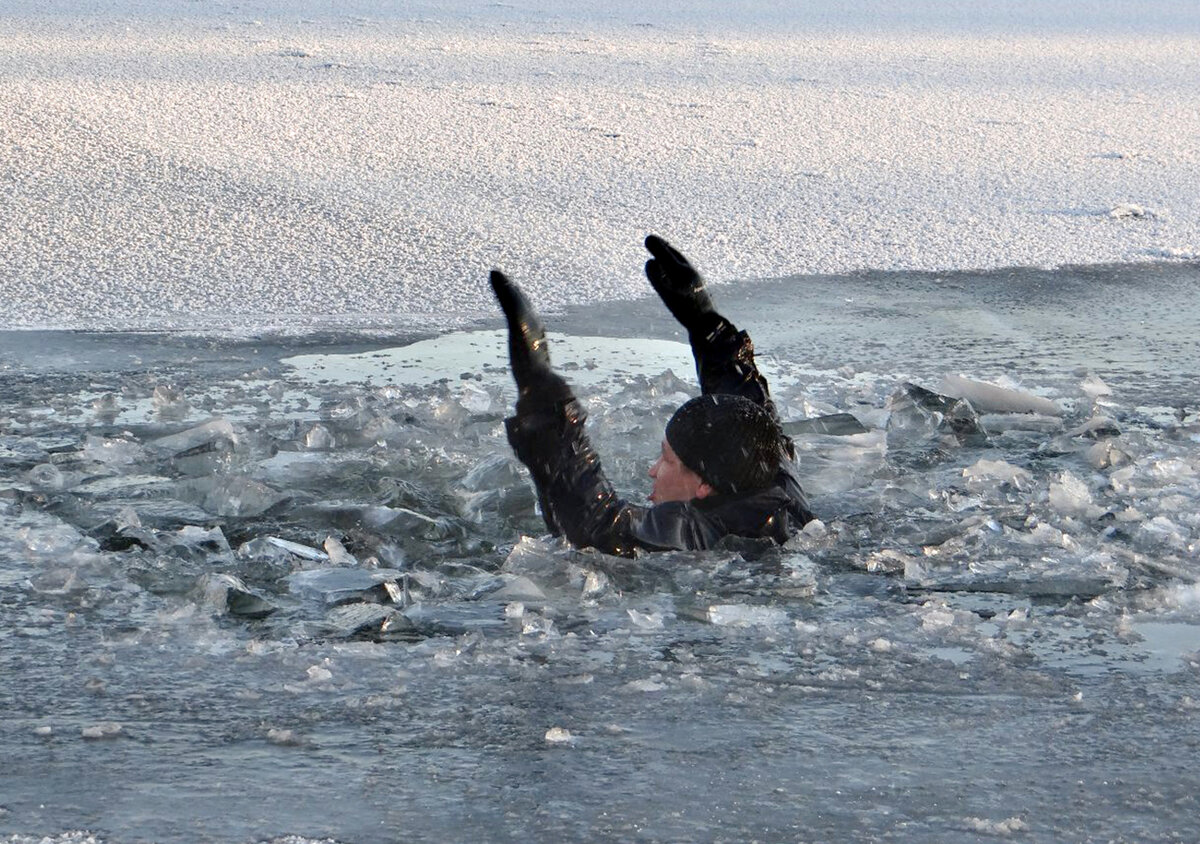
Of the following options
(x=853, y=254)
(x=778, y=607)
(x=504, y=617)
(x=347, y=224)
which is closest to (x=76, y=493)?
(x=504, y=617)

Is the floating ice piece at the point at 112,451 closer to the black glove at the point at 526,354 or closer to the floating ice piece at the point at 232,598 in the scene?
the floating ice piece at the point at 232,598

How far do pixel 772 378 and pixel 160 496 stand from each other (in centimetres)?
196

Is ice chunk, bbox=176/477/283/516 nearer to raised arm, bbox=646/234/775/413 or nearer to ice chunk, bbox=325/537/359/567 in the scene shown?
ice chunk, bbox=325/537/359/567

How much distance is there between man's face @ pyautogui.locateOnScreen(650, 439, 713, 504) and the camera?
3.58m

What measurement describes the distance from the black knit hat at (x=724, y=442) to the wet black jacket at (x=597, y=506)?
0.14 ft

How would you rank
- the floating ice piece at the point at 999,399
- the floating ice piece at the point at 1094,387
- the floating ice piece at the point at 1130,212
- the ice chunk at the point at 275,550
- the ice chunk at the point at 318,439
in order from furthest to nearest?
the floating ice piece at the point at 1130,212 < the floating ice piece at the point at 1094,387 < the floating ice piece at the point at 999,399 < the ice chunk at the point at 318,439 < the ice chunk at the point at 275,550

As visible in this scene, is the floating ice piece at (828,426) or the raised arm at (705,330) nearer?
the raised arm at (705,330)

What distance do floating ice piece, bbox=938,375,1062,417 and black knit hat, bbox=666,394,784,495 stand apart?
131cm

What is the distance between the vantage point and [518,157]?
732 centimetres

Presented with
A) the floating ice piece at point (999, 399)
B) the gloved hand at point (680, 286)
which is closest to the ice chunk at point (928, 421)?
the floating ice piece at point (999, 399)

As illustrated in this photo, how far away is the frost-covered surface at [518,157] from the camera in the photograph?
5.86m

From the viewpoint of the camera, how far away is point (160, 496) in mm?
3811

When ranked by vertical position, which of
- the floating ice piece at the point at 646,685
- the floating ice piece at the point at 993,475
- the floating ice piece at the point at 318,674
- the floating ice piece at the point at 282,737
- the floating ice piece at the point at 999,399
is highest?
the floating ice piece at the point at 999,399

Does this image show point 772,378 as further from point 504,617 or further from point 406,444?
point 504,617
